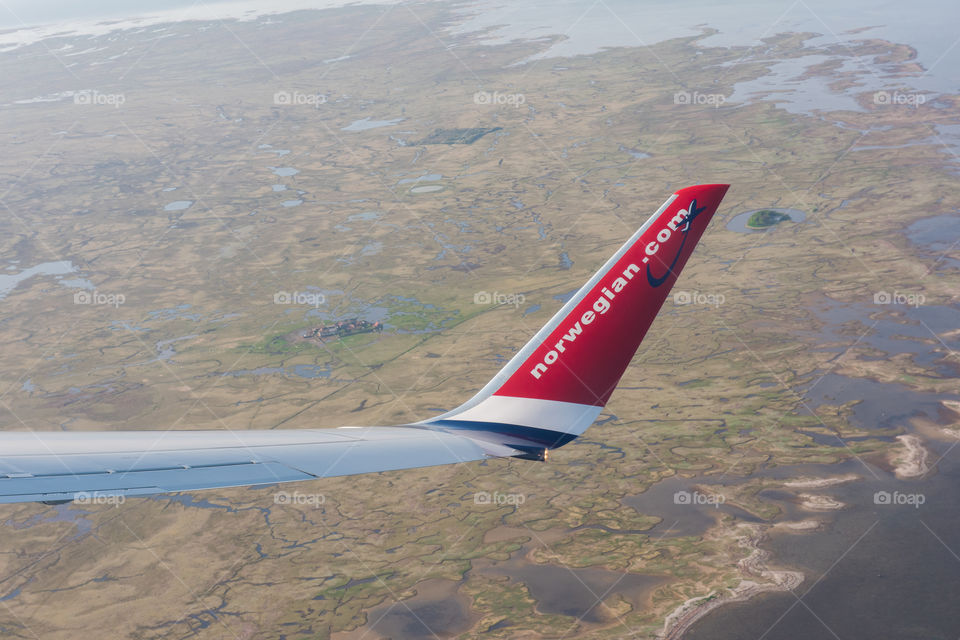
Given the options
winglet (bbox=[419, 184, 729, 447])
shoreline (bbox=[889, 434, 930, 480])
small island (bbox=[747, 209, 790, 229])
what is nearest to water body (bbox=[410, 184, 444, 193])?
small island (bbox=[747, 209, 790, 229])

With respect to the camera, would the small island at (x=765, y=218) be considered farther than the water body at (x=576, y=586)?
Yes

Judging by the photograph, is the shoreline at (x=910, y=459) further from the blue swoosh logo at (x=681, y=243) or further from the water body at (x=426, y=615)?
the blue swoosh logo at (x=681, y=243)

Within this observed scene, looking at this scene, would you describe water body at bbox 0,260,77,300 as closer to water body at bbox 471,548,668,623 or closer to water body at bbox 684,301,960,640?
water body at bbox 471,548,668,623

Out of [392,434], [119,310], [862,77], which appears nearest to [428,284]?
[119,310]

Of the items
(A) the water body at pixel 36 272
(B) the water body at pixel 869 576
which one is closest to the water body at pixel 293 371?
(B) the water body at pixel 869 576

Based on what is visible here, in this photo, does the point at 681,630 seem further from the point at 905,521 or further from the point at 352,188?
the point at 352,188
